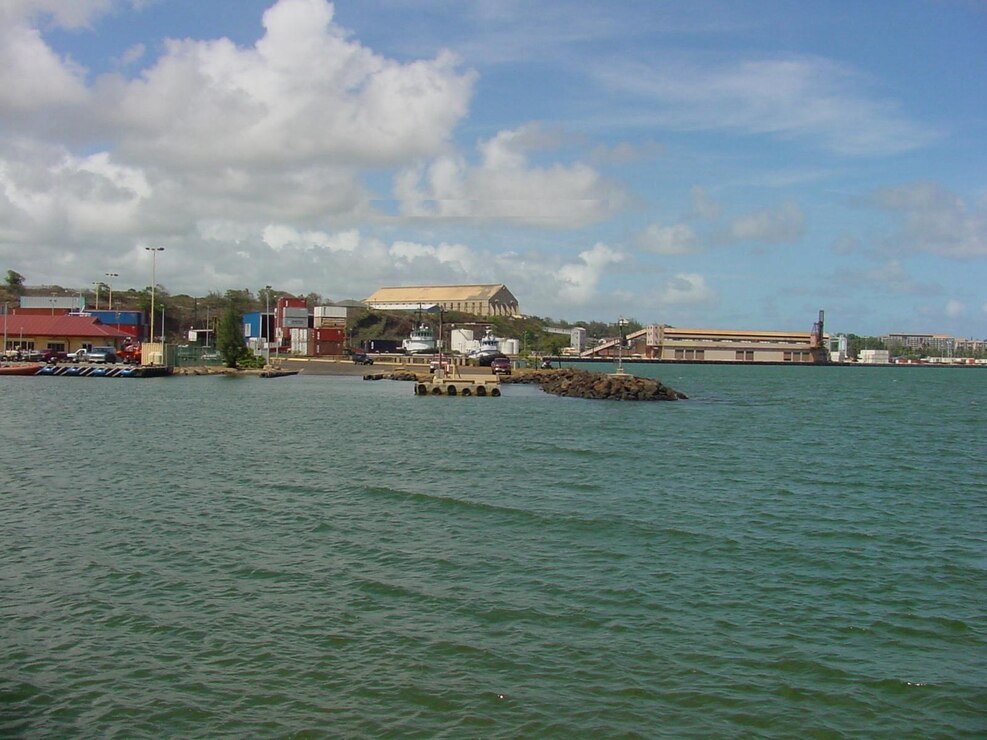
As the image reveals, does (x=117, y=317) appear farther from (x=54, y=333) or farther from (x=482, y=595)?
(x=482, y=595)

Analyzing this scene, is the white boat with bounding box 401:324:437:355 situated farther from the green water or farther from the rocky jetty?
the green water

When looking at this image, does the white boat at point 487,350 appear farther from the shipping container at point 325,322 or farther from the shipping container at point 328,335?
the shipping container at point 325,322

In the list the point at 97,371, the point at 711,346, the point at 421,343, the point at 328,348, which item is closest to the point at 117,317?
the point at 328,348

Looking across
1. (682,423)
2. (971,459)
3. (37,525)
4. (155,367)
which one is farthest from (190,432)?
(155,367)

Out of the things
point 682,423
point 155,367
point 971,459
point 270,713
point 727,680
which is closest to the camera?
point 270,713

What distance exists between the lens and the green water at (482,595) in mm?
9555

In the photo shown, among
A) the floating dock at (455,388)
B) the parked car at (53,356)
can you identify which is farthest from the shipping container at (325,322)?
the floating dock at (455,388)

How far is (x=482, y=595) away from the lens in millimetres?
13281

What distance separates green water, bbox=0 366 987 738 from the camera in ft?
31.3

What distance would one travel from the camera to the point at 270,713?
9.27 meters

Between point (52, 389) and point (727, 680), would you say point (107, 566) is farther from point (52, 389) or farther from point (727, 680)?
point (52, 389)

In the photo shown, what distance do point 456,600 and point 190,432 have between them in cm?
2500

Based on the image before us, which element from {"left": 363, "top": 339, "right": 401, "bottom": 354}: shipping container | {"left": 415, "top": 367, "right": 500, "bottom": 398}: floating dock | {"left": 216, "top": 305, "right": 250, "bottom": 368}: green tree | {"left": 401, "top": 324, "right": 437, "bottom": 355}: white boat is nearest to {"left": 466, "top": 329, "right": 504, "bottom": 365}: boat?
{"left": 401, "top": 324, "right": 437, "bottom": 355}: white boat

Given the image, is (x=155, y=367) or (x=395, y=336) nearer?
(x=155, y=367)
